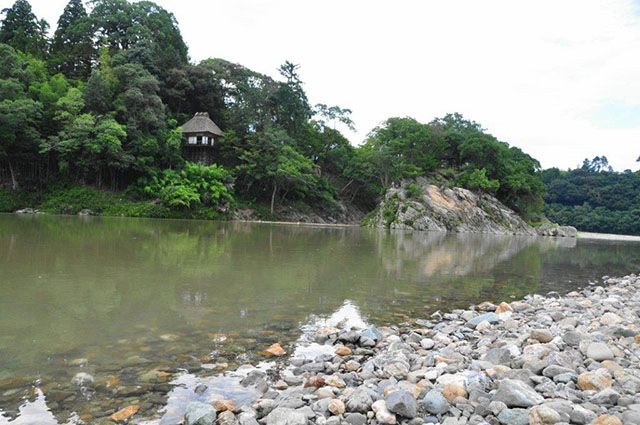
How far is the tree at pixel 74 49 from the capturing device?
44500 mm

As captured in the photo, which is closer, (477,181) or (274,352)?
(274,352)

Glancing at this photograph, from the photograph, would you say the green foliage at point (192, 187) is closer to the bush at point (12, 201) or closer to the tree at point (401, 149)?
the bush at point (12, 201)

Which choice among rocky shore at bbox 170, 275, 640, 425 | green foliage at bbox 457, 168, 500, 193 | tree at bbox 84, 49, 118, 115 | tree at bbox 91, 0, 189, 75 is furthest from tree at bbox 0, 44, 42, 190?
green foliage at bbox 457, 168, 500, 193

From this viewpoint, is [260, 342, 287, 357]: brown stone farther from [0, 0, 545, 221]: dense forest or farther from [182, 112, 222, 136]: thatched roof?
[182, 112, 222, 136]: thatched roof

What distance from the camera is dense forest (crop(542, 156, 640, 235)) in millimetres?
74750

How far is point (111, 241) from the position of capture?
15.4 meters

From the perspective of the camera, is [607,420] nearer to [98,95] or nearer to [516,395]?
[516,395]

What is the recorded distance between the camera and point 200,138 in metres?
42.9

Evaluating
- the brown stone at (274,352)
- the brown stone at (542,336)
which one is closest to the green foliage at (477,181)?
the brown stone at (542,336)

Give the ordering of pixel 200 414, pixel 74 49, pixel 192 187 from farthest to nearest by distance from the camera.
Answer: pixel 74 49
pixel 192 187
pixel 200 414

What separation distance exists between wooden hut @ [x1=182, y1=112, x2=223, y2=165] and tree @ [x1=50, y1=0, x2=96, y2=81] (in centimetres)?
1239

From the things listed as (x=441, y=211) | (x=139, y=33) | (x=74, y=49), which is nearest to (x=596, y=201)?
(x=441, y=211)

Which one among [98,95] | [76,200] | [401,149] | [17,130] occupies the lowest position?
[76,200]

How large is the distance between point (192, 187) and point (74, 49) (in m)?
22.8
